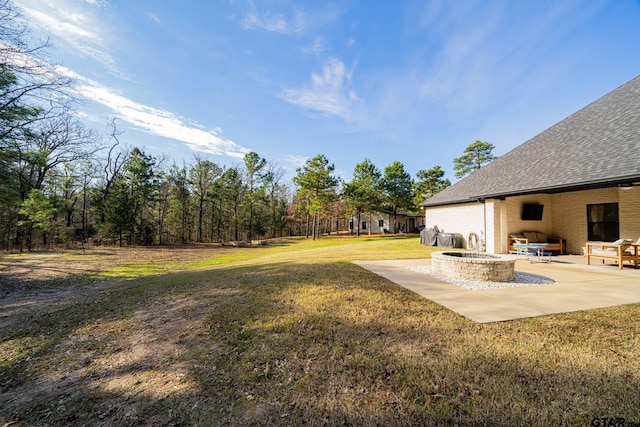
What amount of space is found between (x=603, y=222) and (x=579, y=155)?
9.22ft

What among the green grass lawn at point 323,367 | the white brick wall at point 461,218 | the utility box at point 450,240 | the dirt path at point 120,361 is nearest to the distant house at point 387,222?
the white brick wall at point 461,218

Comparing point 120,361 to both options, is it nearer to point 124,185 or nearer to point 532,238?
point 532,238

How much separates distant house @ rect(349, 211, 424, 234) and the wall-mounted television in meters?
Result: 22.5

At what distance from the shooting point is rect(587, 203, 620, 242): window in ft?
28.5

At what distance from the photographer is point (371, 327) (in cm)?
339

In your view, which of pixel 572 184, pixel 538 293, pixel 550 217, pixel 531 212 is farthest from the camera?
pixel 550 217

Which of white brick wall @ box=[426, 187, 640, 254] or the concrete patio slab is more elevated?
white brick wall @ box=[426, 187, 640, 254]

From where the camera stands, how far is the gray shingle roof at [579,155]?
7145 mm

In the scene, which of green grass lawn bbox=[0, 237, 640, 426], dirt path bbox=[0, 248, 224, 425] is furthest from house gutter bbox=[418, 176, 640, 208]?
dirt path bbox=[0, 248, 224, 425]

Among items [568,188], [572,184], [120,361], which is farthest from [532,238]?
[120,361]

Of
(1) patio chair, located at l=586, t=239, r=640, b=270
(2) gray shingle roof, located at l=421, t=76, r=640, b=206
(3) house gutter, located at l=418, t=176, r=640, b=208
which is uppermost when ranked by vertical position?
(2) gray shingle roof, located at l=421, t=76, r=640, b=206

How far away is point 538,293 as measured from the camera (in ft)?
15.7

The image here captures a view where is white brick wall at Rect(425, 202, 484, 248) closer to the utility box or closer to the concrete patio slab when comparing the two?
the utility box

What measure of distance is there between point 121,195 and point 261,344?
1081 inches
